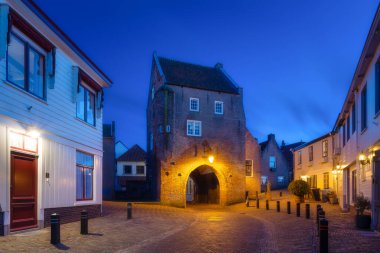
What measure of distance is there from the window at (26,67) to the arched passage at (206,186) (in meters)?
23.1

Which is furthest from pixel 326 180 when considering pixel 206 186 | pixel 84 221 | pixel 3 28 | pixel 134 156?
pixel 134 156

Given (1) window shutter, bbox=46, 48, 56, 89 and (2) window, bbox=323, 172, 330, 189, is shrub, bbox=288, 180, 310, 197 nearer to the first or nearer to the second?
(2) window, bbox=323, 172, 330, 189

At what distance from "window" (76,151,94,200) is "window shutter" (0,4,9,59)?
702 cm

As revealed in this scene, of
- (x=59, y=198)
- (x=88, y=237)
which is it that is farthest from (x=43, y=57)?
(x=88, y=237)

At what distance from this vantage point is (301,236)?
12500mm

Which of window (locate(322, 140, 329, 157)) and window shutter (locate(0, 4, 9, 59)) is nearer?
window shutter (locate(0, 4, 9, 59))

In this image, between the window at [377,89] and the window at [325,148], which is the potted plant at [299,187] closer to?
the window at [325,148]

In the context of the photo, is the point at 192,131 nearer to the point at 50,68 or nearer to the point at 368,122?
the point at 368,122

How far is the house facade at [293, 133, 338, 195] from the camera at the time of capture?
1240 inches

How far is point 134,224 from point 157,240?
13.5 ft

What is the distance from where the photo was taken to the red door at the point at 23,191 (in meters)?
11.8

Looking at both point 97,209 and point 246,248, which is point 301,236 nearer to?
point 246,248

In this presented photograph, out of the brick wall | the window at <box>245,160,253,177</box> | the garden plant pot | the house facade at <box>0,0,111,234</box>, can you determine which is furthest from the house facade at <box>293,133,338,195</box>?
the house facade at <box>0,0,111,234</box>

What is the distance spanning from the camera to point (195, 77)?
35906 millimetres
